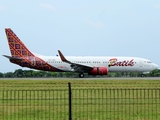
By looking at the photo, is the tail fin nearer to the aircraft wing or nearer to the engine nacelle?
the aircraft wing

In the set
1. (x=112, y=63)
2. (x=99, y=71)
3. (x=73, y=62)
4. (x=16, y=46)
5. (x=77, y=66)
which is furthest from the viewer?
(x=112, y=63)

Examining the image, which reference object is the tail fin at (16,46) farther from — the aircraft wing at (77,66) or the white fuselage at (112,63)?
the aircraft wing at (77,66)

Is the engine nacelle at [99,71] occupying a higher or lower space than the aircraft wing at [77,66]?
lower

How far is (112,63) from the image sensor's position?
51.9m

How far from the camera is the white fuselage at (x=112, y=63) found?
5147 centimetres

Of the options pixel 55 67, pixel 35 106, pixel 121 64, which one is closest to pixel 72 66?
pixel 55 67

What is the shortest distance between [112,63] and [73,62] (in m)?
5.09

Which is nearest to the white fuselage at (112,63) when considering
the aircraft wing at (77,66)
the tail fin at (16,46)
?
the aircraft wing at (77,66)

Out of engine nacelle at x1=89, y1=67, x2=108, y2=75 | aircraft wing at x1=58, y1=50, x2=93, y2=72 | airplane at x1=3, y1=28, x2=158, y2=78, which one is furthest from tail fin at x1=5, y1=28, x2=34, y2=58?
engine nacelle at x1=89, y1=67, x2=108, y2=75

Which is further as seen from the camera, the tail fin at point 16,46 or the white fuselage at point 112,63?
the white fuselage at point 112,63

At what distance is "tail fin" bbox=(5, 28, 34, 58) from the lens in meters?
50.8

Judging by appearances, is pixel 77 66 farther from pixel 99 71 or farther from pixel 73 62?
pixel 99 71

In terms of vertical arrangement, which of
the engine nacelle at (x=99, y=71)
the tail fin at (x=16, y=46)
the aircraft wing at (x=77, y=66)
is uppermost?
the tail fin at (x=16, y=46)

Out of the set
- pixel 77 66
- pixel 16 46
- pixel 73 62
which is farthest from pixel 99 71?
pixel 16 46
